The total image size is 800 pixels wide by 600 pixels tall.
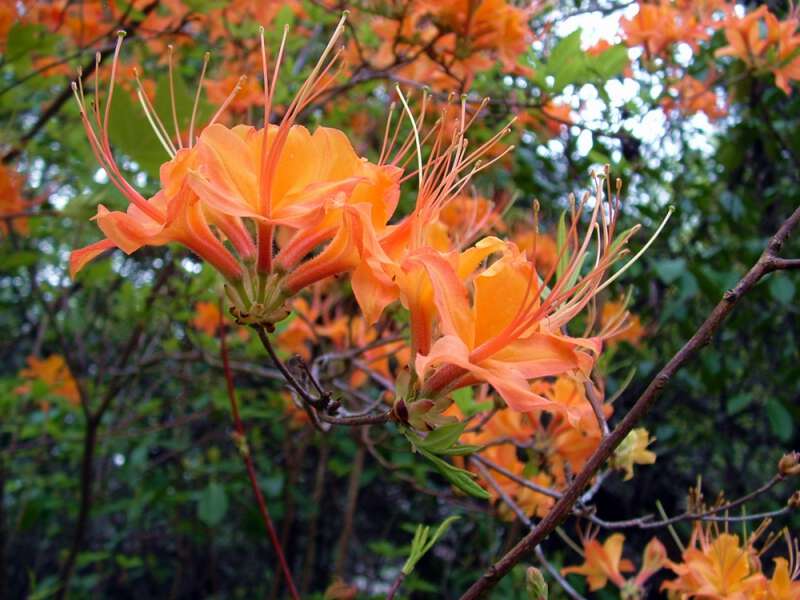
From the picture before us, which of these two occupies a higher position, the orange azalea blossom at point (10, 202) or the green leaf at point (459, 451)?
the orange azalea blossom at point (10, 202)

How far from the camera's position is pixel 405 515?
3.47 metres

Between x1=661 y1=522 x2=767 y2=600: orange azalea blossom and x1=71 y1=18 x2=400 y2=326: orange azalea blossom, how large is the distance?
0.75 meters

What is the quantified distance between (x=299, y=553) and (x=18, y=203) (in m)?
2.23

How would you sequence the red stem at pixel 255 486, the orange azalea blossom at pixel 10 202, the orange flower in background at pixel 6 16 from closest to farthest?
1. the red stem at pixel 255 486
2. the orange flower in background at pixel 6 16
3. the orange azalea blossom at pixel 10 202

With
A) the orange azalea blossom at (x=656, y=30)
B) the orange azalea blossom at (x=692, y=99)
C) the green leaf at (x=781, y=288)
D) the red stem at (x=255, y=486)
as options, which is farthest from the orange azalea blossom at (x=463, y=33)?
the green leaf at (x=781, y=288)

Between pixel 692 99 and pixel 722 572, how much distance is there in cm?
141

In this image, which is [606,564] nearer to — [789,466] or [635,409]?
[789,466]

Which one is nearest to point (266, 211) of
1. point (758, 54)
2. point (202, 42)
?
point (758, 54)

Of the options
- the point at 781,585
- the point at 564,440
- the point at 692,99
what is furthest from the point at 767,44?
the point at 781,585

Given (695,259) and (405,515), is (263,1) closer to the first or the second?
(695,259)

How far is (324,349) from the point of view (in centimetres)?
216

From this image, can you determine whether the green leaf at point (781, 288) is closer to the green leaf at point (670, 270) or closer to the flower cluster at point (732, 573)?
the green leaf at point (670, 270)

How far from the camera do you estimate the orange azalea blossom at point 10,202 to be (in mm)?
2037

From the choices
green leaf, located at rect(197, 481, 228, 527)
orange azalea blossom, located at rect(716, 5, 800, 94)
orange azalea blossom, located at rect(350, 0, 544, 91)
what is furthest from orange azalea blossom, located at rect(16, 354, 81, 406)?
orange azalea blossom, located at rect(716, 5, 800, 94)
